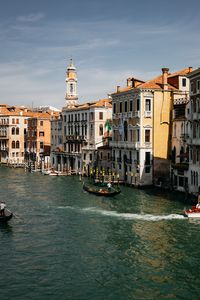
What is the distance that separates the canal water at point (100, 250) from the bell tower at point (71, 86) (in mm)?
32689

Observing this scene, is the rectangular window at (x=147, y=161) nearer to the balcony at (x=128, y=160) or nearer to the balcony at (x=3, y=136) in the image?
the balcony at (x=128, y=160)

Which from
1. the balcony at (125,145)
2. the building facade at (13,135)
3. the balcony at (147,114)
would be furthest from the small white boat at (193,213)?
the building facade at (13,135)

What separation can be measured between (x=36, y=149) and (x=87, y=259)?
50.9 m

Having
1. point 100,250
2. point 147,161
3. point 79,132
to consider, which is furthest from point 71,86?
point 100,250

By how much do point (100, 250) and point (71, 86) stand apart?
4680 centimetres

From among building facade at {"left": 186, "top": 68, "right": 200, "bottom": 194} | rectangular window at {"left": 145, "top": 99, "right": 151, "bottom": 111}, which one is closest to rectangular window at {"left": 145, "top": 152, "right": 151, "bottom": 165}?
rectangular window at {"left": 145, "top": 99, "right": 151, "bottom": 111}

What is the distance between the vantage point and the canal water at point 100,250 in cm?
1545

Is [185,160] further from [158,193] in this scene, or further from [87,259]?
[87,259]

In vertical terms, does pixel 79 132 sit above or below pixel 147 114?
below

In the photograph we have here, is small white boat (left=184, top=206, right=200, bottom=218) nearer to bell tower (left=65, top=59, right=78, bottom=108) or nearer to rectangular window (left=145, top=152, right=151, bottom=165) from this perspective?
rectangular window (left=145, top=152, right=151, bottom=165)

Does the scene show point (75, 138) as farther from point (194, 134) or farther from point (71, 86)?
point (194, 134)

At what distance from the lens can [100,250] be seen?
19828mm

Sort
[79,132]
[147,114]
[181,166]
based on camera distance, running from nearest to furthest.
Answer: [181,166], [147,114], [79,132]

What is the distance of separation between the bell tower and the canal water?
3269 cm
